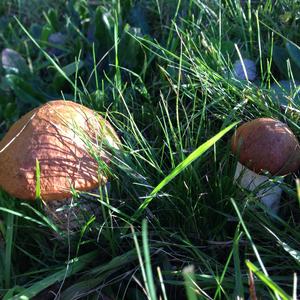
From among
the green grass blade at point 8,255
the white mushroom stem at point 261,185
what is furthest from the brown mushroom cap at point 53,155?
the white mushroom stem at point 261,185

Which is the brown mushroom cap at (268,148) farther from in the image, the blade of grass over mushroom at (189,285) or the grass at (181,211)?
the blade of grass over mushroom at (189,285)

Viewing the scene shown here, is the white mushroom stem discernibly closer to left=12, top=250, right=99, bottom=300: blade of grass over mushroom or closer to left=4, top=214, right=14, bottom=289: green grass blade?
left=12, top=250, right=99, bottom=300: blade of grass over mushroom

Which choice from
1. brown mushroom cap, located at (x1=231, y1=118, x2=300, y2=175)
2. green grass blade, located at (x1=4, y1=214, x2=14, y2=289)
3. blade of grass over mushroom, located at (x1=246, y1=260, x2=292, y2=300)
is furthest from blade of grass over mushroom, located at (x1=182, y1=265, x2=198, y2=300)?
green grass blade, located at (x1=4, y1=214, x2=14, y2=289)

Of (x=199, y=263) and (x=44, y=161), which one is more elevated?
(x=44, y=161)

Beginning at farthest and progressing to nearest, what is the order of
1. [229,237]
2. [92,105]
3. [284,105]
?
[92,105] → [284,105] → [229,237]

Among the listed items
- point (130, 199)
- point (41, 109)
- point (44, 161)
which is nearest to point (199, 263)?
point (130, 199)

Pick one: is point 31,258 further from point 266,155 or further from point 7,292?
point 266,155
